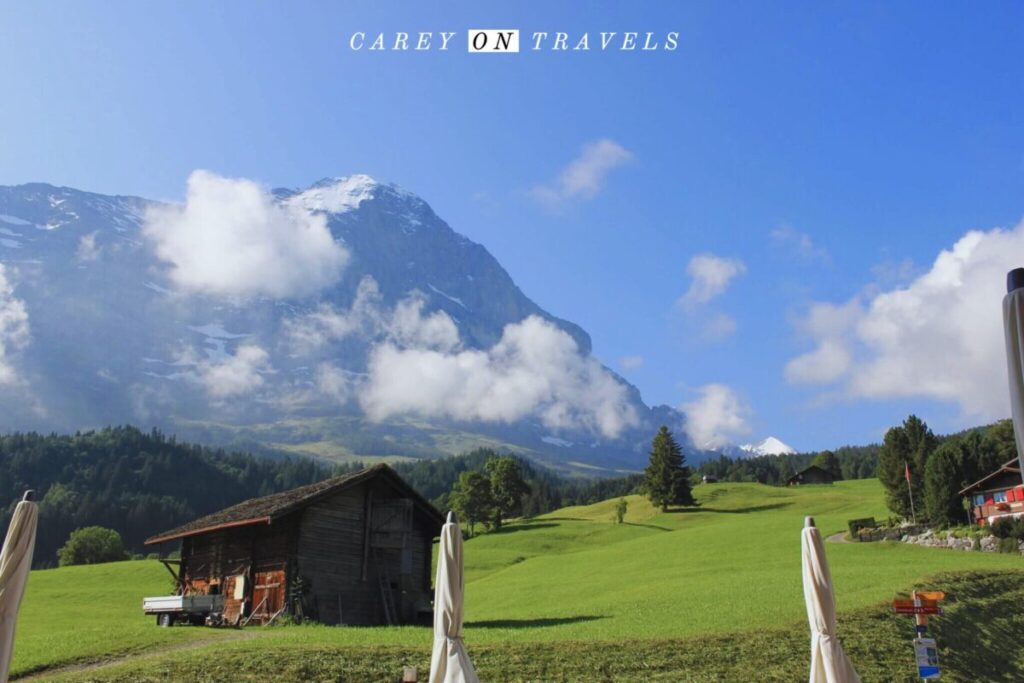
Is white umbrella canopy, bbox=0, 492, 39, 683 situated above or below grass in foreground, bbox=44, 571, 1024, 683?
above

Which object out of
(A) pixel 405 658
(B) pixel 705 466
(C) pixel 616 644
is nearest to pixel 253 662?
(A) pixel 405 658

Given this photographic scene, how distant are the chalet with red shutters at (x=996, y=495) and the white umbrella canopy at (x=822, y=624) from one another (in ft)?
186

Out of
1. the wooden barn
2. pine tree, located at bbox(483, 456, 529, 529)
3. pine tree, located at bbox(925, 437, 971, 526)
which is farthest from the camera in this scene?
pine tree, located at bbox(483, 456, 529, 529)

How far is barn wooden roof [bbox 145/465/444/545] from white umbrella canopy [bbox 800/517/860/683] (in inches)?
971

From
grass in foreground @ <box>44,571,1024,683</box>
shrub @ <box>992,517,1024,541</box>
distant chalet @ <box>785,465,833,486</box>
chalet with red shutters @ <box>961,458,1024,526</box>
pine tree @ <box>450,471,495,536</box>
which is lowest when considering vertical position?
grass in foreground @ <box>44,571,1024,683</box>

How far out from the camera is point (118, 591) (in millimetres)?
59438

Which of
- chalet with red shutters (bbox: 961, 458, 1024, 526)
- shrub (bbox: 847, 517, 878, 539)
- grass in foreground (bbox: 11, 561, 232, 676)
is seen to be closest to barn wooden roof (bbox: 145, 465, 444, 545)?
grass in foreground (bbox: 11, 561, 232, 676)

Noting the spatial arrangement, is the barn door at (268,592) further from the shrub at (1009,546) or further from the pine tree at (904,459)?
the pine tree at (904,459)

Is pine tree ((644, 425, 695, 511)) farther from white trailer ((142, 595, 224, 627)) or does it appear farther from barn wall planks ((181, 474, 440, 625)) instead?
white trailer ((142, 595, 224, 627))

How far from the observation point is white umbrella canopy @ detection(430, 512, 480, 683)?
1379 centimetres

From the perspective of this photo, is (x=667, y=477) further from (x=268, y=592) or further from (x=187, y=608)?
(x=187, y=608)

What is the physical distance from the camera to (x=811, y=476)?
15212 centimetres

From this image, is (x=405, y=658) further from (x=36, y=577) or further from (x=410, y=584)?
(x=36, y=577)

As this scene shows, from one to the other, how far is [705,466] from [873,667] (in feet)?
598
